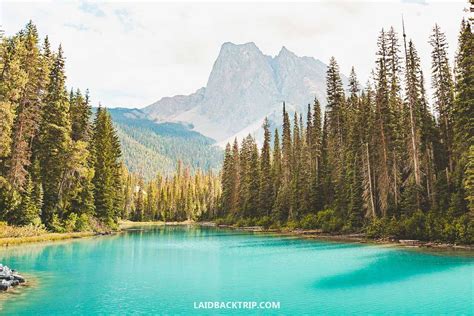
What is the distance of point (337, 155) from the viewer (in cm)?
6266

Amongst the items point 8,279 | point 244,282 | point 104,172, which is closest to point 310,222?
point 104,172

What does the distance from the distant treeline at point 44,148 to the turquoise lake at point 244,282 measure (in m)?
10.0

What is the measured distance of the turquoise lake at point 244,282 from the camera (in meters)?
15.9

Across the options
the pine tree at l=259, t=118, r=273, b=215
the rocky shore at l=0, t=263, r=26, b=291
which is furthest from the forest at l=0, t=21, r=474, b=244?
the rocky shore at l=0, t=263, r=26, b=291

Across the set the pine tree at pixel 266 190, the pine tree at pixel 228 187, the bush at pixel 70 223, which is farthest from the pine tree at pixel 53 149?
the pine tree at pixel 228 187

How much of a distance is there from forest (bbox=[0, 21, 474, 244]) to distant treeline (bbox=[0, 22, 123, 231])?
4.8 inches

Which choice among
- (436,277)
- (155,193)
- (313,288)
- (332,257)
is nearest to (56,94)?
(332,257)

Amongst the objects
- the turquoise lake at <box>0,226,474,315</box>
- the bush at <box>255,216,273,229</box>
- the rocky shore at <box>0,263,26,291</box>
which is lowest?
the turquoise lake at <box>0,226,474,315</box>

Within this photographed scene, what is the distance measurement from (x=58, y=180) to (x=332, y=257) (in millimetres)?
33435

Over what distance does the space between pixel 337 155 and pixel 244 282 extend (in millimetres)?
44315

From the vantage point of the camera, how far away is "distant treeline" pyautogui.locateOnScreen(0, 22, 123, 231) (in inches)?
1570

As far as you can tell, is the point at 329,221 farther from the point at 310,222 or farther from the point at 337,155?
the point at 337,155

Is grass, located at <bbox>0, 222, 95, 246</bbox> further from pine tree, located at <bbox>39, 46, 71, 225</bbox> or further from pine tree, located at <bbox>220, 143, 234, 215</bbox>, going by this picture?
pine tree, located at <bbox>220, 143, 234, 215</bbox>

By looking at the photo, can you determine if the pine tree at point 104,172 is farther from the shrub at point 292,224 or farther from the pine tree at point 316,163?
the pine tree at point 316,163
